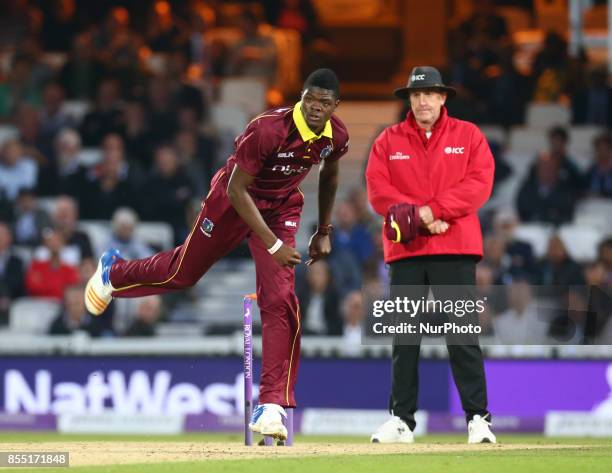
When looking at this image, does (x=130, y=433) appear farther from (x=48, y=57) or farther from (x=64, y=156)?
(x=48, y=57)

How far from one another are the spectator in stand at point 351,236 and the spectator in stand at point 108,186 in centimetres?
250

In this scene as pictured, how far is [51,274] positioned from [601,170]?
5917 mm

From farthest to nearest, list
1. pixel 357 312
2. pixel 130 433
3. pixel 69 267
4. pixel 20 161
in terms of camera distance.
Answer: pixel 20 161 → pixel 69 267 → pixel 357 312 → pixel 130 433

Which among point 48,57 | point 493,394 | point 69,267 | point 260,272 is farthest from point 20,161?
point 260,272

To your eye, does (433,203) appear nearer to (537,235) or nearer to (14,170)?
(537,235)

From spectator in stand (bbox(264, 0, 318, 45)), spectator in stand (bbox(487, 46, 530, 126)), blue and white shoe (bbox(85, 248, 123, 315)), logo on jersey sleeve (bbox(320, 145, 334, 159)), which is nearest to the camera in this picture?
logo on jersey sleeve (bbox(320, 145, 334, 159))

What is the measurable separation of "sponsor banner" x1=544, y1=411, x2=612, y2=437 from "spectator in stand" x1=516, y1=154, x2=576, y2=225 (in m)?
3.88

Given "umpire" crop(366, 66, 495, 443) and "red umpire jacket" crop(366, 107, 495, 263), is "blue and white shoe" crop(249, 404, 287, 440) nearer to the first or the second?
"umpire" crop(366, 66, 495, 443)

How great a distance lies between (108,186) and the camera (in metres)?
17.1

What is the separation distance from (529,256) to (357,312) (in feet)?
6.32

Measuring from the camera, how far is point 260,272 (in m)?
9.17

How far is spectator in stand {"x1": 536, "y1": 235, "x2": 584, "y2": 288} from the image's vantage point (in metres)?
14.9

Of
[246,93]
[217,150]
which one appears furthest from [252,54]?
[217,150]

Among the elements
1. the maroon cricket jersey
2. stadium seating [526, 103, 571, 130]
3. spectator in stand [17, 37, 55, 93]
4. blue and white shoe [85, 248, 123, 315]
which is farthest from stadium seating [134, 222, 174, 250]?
the maroon cricket jersey
